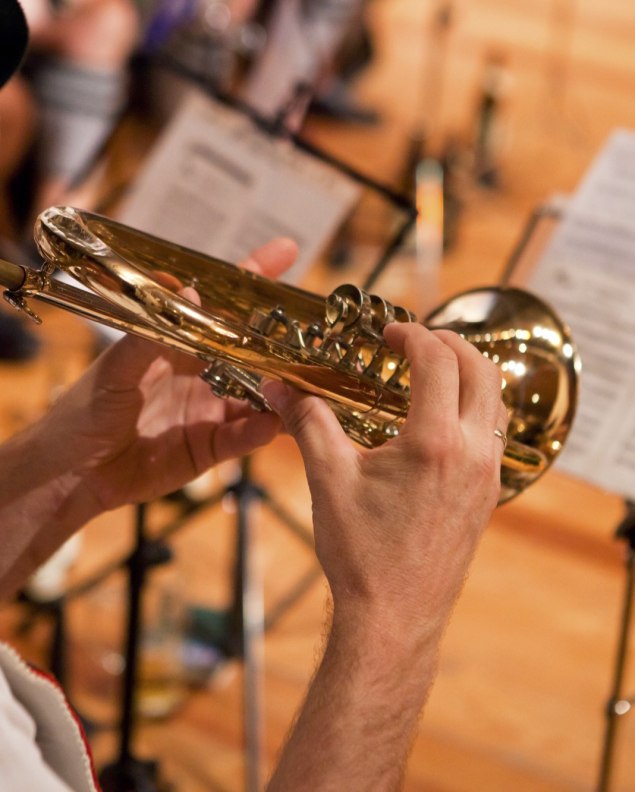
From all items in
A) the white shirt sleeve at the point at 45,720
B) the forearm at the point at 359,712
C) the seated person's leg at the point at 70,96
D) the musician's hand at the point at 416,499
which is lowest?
the white shirt sleeve at the point at 45,720

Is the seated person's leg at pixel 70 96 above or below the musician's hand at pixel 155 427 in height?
above

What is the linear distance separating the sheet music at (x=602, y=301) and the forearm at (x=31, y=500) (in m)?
0.54

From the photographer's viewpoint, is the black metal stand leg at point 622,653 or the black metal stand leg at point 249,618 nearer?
the black metal stand leg at point 622,653

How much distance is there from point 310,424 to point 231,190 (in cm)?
63

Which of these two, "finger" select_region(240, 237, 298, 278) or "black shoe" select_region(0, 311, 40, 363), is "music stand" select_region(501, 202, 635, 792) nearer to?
"finger" select_region(240, 237, 298, 278)

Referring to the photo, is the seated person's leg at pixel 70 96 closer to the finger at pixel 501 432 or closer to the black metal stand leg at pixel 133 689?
the black metal stand leg at pixel 133 689

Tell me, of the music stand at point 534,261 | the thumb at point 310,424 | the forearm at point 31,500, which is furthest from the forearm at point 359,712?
the music stand at point 534,261

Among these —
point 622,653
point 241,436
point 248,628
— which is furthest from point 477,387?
point 248,628

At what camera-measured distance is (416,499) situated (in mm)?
693

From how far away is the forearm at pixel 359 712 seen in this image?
661mm

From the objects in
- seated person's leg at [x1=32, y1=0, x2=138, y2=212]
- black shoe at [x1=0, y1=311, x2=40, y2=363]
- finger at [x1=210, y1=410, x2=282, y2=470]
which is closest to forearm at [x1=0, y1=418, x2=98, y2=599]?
finger at [x1=210, y1=410, x2=282, y2=470]

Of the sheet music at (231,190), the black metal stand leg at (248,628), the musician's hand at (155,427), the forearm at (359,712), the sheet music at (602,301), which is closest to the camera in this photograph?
the forearm at (359,712)

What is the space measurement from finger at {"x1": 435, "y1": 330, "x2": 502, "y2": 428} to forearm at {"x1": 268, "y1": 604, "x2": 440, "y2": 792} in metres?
0.16

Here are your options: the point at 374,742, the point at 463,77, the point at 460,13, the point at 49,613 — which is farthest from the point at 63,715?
the point at 460,13
